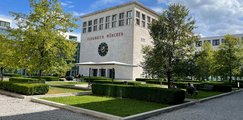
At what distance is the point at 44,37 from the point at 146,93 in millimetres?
8398

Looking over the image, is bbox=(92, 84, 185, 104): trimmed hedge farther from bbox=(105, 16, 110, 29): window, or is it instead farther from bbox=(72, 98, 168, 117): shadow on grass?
bbox=(105, 16, 110, 29): window

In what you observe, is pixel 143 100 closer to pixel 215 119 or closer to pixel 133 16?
pixel 215 119

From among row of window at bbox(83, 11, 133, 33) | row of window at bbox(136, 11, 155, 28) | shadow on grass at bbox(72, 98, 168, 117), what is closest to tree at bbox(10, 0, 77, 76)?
shadow on grass at bbox(72, 98, 168, 117)

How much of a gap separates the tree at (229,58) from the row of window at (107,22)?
20783 millimetres

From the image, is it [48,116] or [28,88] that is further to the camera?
[28,88]

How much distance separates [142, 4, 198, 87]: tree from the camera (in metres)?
14.2

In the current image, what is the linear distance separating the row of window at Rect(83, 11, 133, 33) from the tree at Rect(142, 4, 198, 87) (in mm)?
28873

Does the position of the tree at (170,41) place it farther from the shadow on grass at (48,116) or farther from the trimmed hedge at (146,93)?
the shadow on grass at (48,116)

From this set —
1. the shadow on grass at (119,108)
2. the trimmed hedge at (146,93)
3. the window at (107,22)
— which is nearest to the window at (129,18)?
the window at (107,22)

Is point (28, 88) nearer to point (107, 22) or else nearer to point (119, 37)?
point (119, 37)

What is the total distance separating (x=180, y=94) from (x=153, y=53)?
3.94 metres

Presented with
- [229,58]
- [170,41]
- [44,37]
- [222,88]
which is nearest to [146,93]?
[170,41]

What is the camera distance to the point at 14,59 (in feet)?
48.8

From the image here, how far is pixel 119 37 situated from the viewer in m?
44.8
